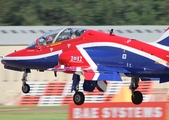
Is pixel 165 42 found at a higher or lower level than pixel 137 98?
higher

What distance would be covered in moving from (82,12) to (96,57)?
1703 inches

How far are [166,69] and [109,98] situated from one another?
15.6 m

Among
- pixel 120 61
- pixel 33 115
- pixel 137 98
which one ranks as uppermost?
pixel 120 61

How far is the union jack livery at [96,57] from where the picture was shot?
27281 millimetres

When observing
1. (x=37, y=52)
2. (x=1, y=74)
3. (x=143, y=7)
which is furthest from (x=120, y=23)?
(x=37, y=52)

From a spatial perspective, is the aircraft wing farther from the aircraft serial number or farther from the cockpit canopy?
the cockpit canopy

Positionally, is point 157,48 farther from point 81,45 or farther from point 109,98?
point 109,98

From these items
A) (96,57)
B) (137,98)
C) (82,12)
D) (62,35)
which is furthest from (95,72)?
(82,12)

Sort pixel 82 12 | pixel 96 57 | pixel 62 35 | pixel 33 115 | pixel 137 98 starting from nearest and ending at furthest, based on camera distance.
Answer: pixel 96 57
pixel 62 35
pixel 137 98
pixel 33 115
pixel 82 12

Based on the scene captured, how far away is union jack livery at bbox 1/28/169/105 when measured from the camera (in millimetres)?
27281

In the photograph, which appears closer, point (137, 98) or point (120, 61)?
point (120, 61)

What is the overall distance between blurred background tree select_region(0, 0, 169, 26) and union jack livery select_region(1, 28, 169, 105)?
40155mm

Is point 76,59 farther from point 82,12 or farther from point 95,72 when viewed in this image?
point 82,12

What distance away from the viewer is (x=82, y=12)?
71.2 meters
